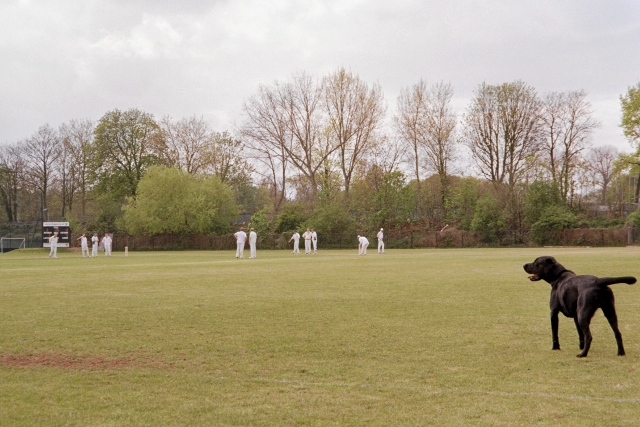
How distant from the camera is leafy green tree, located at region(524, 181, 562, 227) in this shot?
207 ft

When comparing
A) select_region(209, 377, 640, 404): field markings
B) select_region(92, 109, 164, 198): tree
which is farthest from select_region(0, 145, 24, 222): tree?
select_region(209, 377, 640, 404): field markings

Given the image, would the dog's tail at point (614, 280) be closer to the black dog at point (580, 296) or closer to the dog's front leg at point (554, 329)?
the black dog at point (580, 296)

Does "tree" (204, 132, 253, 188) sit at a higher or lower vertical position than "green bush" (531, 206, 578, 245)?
higher

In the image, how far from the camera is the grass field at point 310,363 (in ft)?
19.9

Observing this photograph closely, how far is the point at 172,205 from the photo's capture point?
7012cm

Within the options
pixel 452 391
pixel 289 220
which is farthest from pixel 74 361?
pixel 289 220

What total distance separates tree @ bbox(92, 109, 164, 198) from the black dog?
78548mm

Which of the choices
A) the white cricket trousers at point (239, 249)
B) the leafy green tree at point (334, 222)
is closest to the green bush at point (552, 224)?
the leafy green tree at point (334, 222)

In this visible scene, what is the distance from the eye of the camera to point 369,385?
707 cm

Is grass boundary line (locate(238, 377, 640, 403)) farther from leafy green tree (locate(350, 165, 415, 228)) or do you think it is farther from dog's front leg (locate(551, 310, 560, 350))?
leafy green tree (locate(350, 165, 415, 228))

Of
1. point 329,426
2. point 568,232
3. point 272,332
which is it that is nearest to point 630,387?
point 329,426

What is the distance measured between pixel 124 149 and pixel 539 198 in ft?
176

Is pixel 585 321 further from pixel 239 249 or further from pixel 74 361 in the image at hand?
pixel 239 249

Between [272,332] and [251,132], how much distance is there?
63902 millimetres
